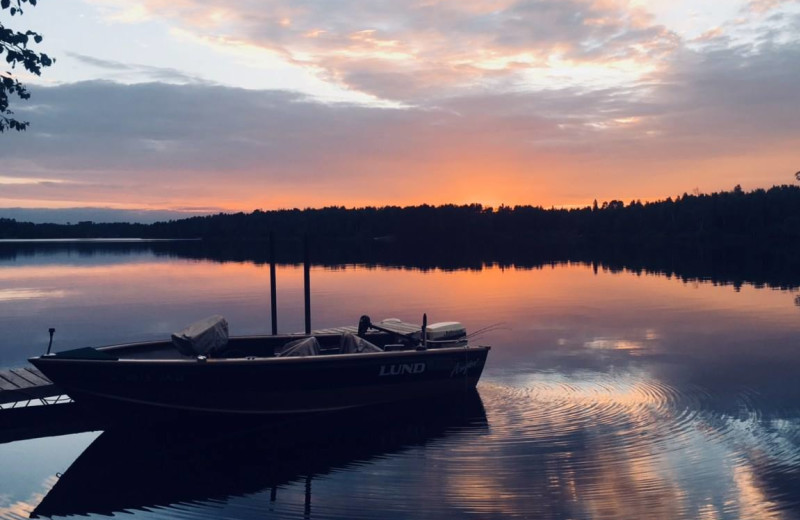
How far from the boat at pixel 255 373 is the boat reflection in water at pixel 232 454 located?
17.6 inches

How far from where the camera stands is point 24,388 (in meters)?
12.8

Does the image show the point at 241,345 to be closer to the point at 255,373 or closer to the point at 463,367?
the point at 255,373

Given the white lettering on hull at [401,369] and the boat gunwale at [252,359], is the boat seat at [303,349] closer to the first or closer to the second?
the boat gunwale at [252,359]

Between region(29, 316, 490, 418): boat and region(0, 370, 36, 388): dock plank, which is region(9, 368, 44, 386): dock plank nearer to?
region(0, 370, 36, 388): dock plank

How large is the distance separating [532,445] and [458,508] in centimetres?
301

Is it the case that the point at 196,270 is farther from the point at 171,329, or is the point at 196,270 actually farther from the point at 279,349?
the point at 279,349

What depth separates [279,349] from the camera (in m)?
15.3

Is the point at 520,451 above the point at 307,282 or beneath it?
beneath

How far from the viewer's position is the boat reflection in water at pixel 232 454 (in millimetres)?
10125

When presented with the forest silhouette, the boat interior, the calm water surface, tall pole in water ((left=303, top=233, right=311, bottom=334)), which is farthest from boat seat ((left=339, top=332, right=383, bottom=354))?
the forest silhouette

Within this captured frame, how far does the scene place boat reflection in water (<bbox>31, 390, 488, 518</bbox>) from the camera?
1012cm

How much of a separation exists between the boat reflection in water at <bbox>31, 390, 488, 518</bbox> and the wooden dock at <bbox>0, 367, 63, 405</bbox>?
152cm

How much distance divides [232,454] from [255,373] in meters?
1.51

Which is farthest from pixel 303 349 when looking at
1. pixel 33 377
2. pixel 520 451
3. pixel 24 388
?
pixel 33 377
